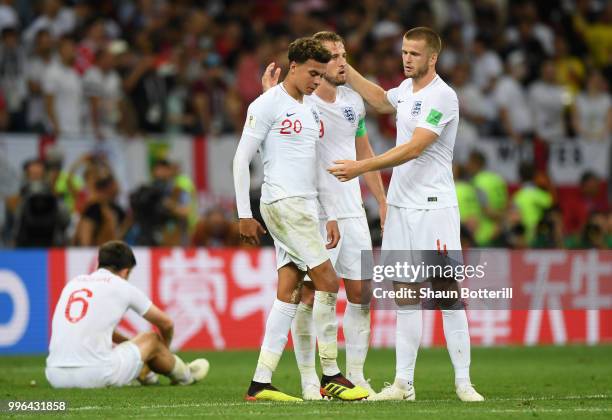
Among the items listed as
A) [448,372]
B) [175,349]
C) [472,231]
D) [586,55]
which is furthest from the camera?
[586,55]

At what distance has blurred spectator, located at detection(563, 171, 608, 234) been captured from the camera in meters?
19.7

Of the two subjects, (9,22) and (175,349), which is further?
(9,22)

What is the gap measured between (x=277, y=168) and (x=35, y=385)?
3.70 metres

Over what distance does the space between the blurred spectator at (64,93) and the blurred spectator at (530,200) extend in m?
6.50

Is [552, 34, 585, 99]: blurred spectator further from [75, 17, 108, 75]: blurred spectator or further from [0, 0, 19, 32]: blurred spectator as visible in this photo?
[0, 0, 19, 32]: blurred spectator

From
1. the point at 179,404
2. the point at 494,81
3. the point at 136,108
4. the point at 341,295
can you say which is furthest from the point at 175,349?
the point at 494,81

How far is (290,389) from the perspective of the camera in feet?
36.3

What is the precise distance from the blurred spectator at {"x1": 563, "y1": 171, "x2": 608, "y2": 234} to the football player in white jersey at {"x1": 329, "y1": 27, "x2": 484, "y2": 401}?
10.1m

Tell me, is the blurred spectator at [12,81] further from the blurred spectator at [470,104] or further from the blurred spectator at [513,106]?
the blurred spectator at [513,106]

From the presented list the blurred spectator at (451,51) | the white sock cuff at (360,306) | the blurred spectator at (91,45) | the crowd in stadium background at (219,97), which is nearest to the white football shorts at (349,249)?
the white sock cuff at (360,306)

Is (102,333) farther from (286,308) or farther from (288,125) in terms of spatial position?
(288,125)

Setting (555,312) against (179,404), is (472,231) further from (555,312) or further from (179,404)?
(179,404)

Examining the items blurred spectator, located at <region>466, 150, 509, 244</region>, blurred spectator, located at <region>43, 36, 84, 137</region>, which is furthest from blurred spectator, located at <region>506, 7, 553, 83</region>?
blurred spectator, located at <region>43, 36, 84, 137</region>

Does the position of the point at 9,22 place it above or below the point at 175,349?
above
